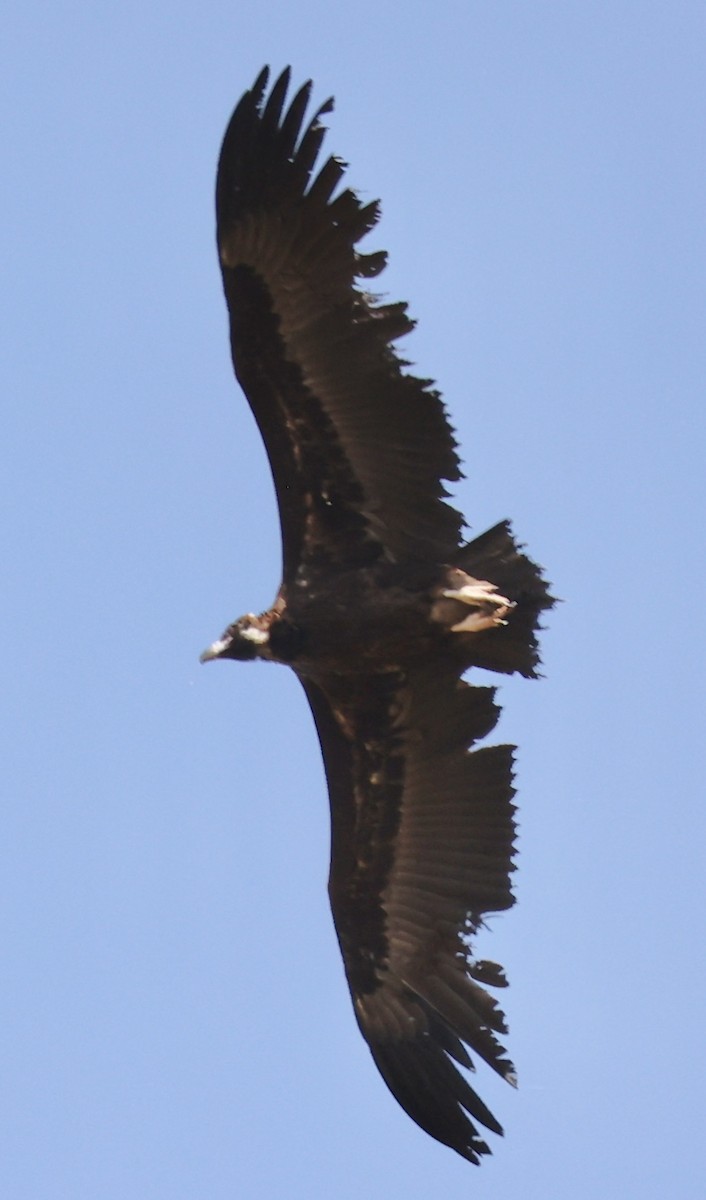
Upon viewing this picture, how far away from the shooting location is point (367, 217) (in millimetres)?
11898

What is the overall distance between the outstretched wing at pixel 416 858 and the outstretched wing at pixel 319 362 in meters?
1.07

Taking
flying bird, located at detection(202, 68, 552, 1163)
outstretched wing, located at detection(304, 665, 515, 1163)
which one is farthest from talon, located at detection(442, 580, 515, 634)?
outstretched wing, located at detection(304, 665, 515, 1163)

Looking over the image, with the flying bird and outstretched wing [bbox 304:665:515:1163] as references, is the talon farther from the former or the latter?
outstretched wing [bbox 304:665:515:1163]

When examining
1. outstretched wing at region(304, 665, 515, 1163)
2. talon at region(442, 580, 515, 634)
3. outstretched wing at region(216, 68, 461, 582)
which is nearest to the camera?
outstretched wing at region(216, 68, 461, 582)

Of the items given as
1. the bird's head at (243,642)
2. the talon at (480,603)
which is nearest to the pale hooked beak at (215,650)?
the bird's head at (243,642)

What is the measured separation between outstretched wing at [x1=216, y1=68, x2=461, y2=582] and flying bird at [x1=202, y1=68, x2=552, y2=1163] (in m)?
0.01

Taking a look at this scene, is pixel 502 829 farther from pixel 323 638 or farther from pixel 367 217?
pixel 367 217

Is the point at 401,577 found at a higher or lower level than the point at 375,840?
higher

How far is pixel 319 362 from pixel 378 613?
1574 millimetres

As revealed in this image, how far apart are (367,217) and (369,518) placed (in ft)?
6.16

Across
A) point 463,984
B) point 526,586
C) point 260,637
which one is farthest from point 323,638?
point 463,984

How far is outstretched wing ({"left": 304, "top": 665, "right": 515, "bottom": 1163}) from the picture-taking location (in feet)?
43.2

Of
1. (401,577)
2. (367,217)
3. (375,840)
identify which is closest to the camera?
(367,217)

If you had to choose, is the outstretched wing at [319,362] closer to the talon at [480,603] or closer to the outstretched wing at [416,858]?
the talon at [480,603]
